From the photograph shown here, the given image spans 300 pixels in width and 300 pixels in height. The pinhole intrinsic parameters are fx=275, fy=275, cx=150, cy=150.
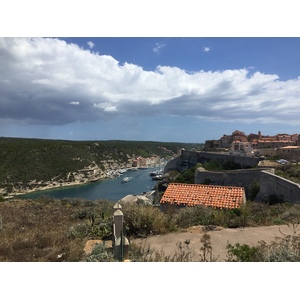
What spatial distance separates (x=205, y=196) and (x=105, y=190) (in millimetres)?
44001

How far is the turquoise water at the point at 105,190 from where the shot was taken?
45625mm

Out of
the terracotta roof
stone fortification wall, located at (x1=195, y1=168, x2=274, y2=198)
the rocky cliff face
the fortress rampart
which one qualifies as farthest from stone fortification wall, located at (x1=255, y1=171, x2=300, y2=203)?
the rocky cliff face

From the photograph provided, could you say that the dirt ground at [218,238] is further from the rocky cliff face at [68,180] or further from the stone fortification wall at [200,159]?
the rocky cliff face at [68,180]

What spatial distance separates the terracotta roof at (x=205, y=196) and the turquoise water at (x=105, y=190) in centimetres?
3388

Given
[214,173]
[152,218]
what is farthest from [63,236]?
[214,173]

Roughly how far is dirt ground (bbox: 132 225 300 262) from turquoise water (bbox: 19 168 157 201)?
37.7m

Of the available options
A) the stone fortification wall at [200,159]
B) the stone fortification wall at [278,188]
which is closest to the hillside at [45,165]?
the stone fortification wall at [200,159]

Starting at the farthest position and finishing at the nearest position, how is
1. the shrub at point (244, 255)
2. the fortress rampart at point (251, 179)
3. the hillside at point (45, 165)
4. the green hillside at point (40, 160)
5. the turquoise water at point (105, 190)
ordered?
the green hillside at point (40, 160) < the hillside at point (45, 165) < the turquoise water at point (105, 190) < the fortress rampart at point (251, 179) < the shrub at point (244, 255)

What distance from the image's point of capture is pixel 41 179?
5094cm

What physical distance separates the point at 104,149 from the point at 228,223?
72.7m

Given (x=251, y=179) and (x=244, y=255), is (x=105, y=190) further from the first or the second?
(x=244, y=255)

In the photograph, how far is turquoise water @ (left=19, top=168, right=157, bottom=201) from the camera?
4562cm

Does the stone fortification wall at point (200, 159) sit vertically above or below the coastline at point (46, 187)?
above

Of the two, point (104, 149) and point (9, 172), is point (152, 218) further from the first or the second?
point (104, 149)
